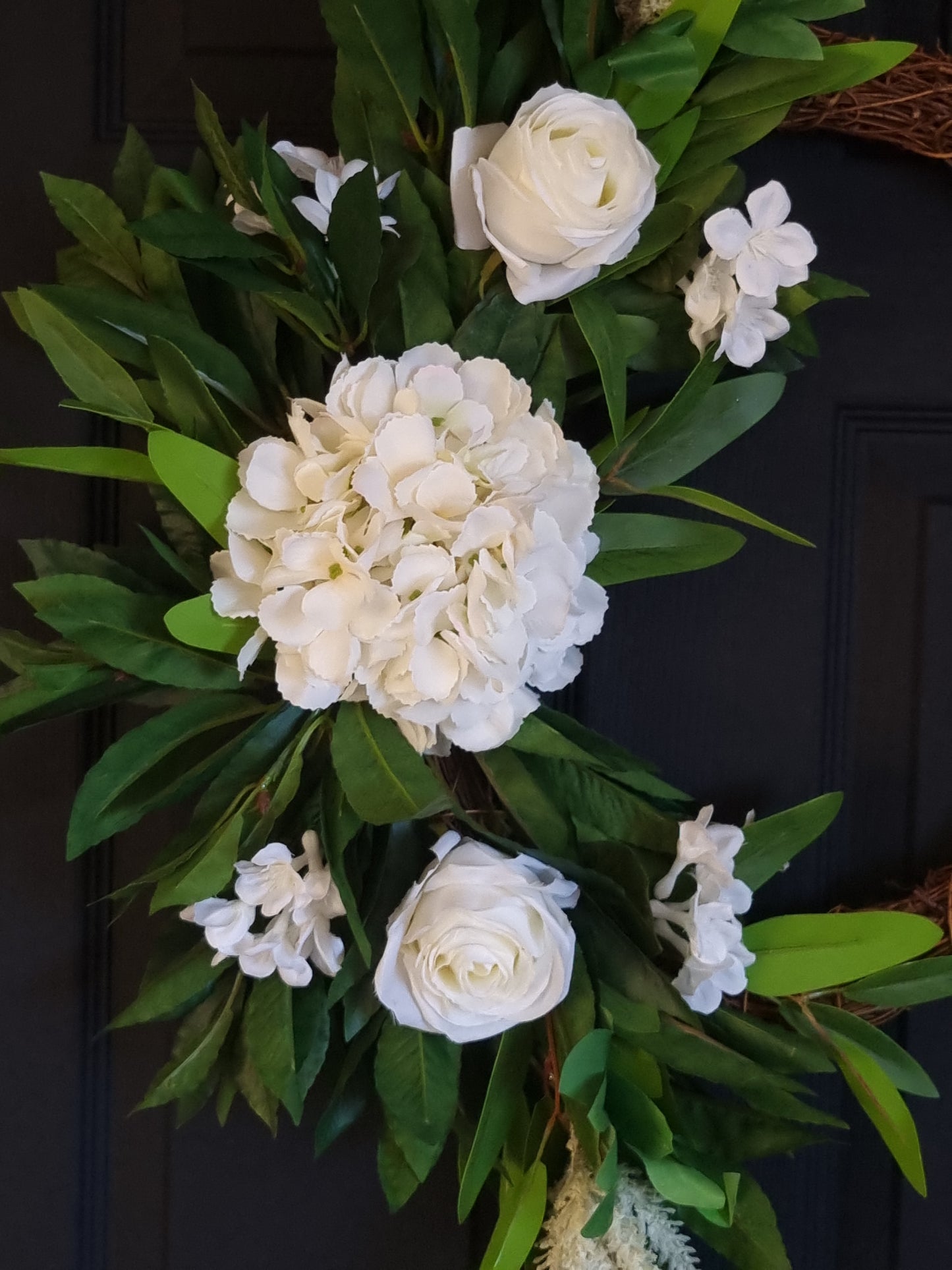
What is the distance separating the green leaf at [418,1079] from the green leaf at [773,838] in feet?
0.84

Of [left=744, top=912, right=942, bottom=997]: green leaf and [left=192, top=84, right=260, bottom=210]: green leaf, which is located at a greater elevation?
[left=192, top=84, right=260, bottom=210]: green leaf

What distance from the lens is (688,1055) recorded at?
64 centimetres

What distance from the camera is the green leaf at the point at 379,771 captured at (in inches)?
20.7

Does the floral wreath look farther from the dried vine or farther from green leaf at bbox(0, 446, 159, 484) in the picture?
the dried vine

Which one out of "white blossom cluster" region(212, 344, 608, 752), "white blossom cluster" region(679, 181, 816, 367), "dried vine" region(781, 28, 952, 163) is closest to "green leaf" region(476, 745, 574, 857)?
"white blossom cluster" region(212, 344, 608, 752)

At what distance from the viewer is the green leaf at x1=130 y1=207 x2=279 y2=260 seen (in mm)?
559

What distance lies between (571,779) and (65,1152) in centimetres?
68

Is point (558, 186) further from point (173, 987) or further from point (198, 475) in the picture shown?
point (173, 987)

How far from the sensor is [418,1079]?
24.5 inches

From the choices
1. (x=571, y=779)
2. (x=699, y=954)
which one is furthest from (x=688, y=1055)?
(x=571, y=779)

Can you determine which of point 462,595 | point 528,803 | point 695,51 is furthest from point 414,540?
point 695,51

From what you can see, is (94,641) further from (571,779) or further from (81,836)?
(571,779)

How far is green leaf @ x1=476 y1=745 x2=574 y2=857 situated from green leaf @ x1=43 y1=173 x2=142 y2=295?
44 cm

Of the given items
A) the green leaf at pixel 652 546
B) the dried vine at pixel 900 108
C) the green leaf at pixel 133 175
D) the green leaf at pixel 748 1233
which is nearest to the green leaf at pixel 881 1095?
the green leaf at pixel 748 1233
